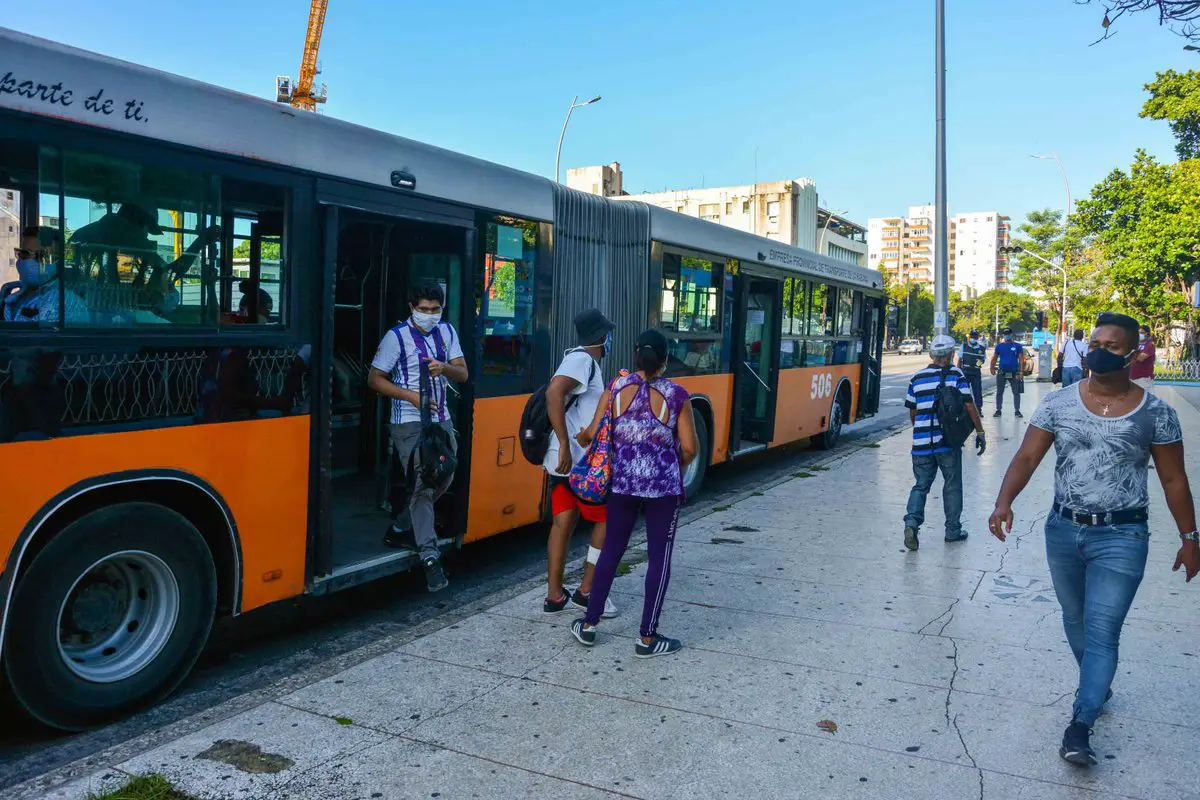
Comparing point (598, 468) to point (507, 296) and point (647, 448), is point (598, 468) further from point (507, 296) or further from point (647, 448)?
point (507, 296)

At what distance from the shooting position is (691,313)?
9555 millimetres

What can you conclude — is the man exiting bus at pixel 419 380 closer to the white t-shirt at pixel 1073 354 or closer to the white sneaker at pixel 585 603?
the white sneaker at pixel 585 603

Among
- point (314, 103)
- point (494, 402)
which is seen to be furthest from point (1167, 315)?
point (314, 103)

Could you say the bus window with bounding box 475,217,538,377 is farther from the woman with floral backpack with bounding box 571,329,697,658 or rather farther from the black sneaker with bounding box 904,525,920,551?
the black sneaker with bounding box 904,525,920,551

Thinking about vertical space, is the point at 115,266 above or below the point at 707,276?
below

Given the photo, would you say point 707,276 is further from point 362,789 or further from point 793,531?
point 362,789

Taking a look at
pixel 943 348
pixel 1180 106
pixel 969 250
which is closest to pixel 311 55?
pixel 1180 106

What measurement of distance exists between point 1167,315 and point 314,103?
57.7 m

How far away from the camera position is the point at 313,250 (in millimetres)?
5008

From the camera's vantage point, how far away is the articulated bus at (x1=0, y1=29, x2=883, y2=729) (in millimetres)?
3750

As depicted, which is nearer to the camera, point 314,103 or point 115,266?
point 115,266

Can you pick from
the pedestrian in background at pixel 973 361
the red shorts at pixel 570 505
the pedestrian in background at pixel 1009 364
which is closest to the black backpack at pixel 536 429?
the red shorts at pixel 570 505

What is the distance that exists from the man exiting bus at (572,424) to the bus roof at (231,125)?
1.51 meters

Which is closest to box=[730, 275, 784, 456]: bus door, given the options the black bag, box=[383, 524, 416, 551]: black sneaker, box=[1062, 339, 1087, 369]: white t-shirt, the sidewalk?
the sidewalk
